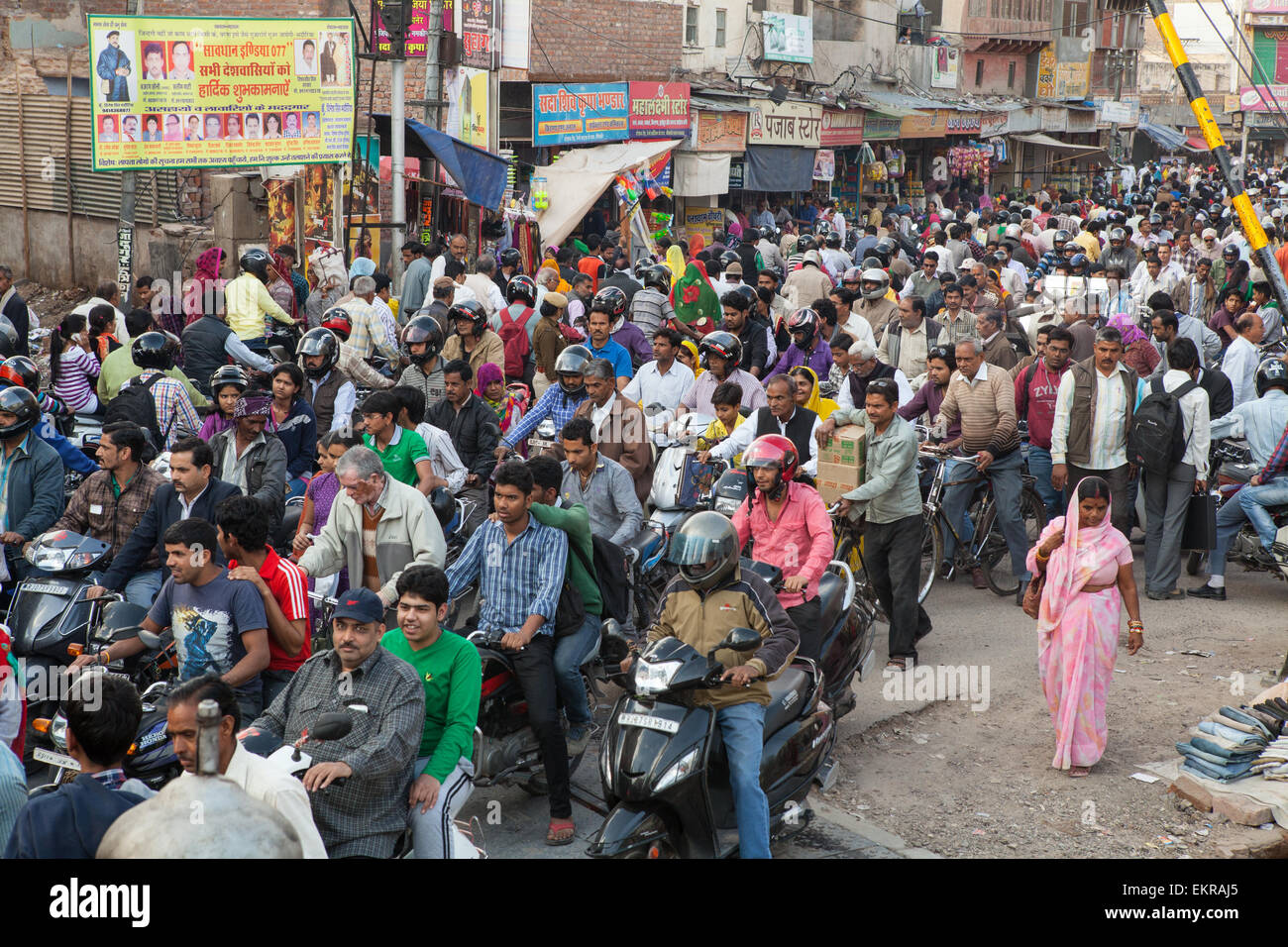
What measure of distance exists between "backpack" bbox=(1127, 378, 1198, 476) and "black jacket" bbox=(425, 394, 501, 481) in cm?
460

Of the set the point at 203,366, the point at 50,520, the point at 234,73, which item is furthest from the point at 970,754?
the point at 234,73

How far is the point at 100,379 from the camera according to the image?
9578 mm

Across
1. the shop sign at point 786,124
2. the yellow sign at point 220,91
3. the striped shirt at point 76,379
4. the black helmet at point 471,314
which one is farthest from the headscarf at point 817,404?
the shop sign at point 786,124

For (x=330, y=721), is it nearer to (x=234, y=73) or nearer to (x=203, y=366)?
(x=203, y=366)

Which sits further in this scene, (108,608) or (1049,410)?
(1049,410)

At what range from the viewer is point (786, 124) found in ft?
95.8

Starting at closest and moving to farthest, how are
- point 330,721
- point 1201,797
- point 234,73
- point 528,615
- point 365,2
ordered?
1. point 330,721
2. point 528,615
3. point 1201,797
4. point 234,73
5. point 365,2

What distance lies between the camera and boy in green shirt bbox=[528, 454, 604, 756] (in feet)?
19.7

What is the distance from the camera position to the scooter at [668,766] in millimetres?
4824

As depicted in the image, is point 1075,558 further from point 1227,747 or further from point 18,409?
point 18,409

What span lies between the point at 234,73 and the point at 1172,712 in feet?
38.6

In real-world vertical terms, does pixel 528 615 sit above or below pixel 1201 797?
above

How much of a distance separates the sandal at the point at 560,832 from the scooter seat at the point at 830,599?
165cm

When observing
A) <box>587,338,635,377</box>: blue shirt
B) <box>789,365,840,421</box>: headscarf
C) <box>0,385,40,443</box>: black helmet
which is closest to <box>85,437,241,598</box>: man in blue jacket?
<box>0,385,40,443</box>: black helmet
